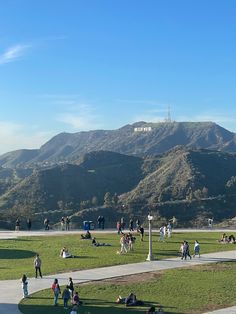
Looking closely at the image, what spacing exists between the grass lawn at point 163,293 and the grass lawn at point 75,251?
153 inches

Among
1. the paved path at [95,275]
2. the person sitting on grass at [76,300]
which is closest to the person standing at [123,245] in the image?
the paved path at [95,275]

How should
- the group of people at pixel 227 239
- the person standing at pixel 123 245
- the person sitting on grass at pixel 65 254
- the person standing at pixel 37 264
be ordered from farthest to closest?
the group of people at pixel 227 239
the person standing at pixel 123 245
the person sitting on grass at pixel 65 254
the person standing at pixel 37 264

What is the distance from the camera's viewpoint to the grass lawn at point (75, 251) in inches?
1165

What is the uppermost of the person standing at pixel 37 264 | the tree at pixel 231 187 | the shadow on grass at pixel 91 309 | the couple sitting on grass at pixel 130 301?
the tree at pixel 231 187

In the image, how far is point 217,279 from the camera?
26359 millimetres

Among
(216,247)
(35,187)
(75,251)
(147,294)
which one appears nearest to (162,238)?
(216,247)

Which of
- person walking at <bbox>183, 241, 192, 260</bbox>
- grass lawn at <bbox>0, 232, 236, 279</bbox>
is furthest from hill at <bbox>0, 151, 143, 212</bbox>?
person walking at <bbox>183, 241, 192, 260</bbox>

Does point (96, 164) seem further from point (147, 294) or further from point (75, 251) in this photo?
point (147, 294)

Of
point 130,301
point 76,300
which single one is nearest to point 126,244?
point 130,301

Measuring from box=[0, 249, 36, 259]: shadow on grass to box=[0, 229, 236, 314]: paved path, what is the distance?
6087mm

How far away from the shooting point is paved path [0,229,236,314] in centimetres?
2252

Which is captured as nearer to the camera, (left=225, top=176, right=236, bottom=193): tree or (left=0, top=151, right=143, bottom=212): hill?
(left=225, top=176, right=236, bottom=193): tree

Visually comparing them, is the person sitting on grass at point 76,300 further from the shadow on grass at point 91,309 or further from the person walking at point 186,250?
the person walking at point 186,250

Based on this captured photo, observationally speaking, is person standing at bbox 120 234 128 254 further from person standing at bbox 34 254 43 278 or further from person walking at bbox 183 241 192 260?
person standing at bbox 34 254 43 278
